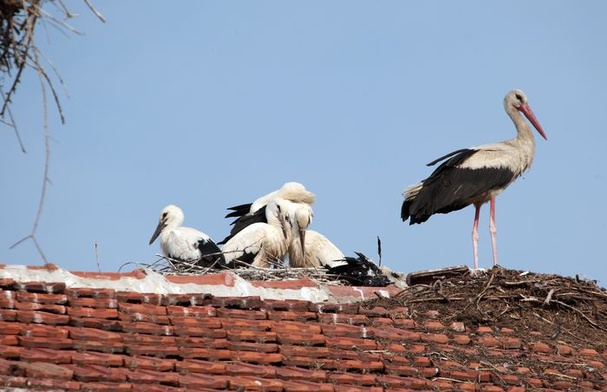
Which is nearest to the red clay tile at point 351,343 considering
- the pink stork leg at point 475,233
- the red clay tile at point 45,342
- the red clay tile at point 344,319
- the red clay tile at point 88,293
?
the red clay tile at point 344,319

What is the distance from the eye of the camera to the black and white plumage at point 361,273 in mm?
9219

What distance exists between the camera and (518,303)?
8.11 metres

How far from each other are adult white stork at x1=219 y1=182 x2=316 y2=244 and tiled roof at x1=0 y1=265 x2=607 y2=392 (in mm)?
5459

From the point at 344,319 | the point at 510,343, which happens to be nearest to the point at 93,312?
the point at 344,319

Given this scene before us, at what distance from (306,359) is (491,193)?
657 centimetres

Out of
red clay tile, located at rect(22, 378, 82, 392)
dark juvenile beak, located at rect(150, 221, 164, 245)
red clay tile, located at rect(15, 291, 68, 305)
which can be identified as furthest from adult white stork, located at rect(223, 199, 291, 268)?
red clay tile, located at rect(22, 378, 82, 392)

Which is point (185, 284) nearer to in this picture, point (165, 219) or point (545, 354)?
point (545, 354)

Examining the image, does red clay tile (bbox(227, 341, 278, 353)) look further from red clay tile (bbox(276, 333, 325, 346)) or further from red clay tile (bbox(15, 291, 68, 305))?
red clay tile (bbox(15, 291, 68, 305))

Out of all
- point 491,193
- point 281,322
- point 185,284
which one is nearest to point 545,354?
point 281,322

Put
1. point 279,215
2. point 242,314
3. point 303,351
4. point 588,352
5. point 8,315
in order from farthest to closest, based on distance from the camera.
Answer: point 279,215
point 588,352
point 242,314
point 303,351
point 8,315

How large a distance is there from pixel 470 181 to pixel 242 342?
6313 mm

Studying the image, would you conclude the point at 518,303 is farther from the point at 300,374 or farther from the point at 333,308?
the point at 300,374

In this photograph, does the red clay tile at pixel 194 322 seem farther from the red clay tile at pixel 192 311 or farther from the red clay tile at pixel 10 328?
the red clay tile at pixel 10 328

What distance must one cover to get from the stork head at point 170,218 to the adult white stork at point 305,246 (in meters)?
1.77
